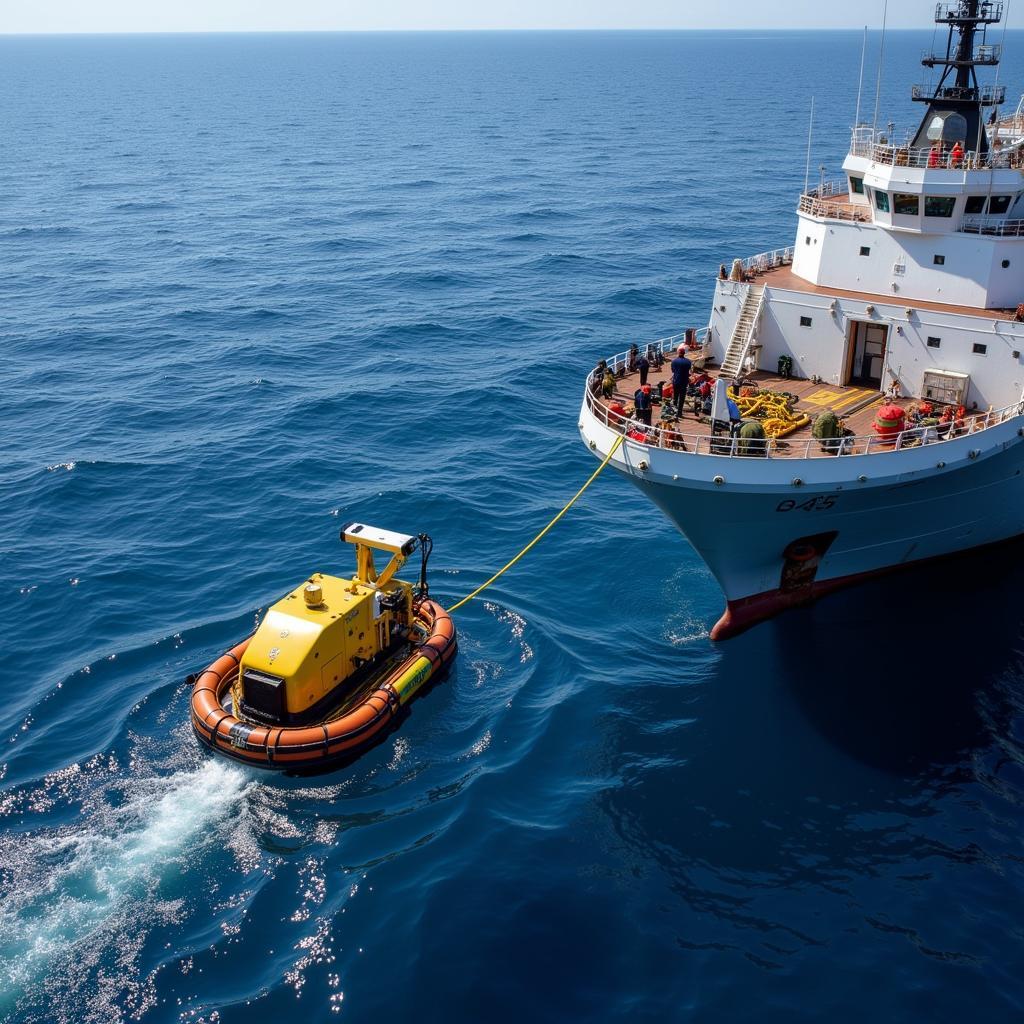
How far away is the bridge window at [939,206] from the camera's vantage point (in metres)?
32.6

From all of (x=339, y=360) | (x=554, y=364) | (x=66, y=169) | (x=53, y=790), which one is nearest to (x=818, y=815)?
(x=53, y=790)

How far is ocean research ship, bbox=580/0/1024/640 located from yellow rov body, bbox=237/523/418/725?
7479 mm

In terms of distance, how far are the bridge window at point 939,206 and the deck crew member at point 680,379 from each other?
10285 millimetres

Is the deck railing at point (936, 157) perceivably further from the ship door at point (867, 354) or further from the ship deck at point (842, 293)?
the ship door at point (867, 354)

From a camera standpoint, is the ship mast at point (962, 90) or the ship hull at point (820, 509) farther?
the ship mast at point (962, 90)

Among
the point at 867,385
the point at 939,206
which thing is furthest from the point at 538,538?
the point at 939,206

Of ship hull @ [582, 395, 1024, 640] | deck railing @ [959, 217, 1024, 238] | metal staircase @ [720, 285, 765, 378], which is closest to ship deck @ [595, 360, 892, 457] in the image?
metal staircase @ [720, 285, 765, 378]

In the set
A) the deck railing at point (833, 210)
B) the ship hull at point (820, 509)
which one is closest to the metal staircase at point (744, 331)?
the deck railing at point (833, 210)

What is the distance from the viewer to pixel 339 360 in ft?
173

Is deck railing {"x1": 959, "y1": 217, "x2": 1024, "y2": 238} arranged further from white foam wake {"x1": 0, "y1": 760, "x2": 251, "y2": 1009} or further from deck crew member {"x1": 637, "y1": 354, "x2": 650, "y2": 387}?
white foam wake {"x1": 0, "y1": 760, "x2": 251, "y2": 1009}

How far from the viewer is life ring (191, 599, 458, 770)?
24.8 m

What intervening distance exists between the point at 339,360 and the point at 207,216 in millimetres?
39779

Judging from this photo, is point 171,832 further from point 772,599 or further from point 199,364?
point 199,364

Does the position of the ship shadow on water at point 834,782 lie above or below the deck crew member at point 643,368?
below
